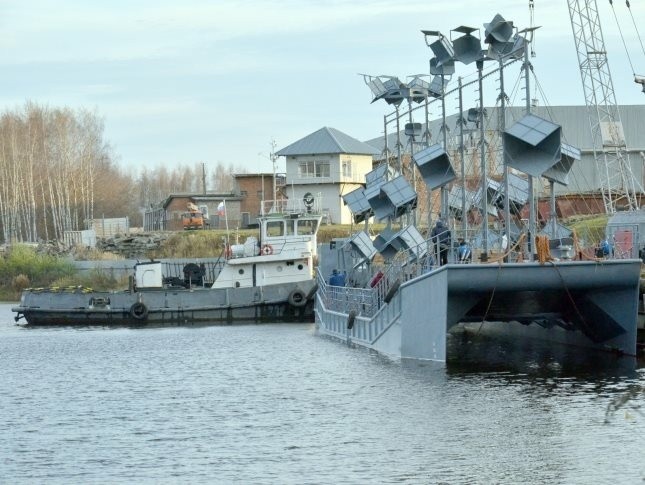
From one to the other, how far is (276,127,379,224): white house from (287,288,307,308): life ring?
110 feet

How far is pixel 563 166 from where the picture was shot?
98.8 ft

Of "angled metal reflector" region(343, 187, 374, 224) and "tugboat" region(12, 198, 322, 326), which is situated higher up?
"angled metal reflector" region(343, 187, 374, 224)

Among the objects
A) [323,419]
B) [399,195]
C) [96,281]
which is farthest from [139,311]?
[323,419]

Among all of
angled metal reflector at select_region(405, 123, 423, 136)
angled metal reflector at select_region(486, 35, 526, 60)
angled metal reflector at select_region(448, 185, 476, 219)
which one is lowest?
angled metal reflector at select_region(448, 185, 476, 219)

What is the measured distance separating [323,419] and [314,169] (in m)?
66.5

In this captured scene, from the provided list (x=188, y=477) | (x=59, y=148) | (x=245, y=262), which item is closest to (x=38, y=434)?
(x=188, y=477)

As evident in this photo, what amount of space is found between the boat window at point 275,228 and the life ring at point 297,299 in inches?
105

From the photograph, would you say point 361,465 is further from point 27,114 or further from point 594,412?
point 27,114

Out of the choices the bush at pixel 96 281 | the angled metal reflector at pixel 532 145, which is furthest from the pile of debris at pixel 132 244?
the angled metal reflector at pixel 532 145

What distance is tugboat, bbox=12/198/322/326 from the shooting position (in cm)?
5509

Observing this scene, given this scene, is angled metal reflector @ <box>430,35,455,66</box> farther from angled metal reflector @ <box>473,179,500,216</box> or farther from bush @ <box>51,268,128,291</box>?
bush @ <box>51,268,128,291</box>

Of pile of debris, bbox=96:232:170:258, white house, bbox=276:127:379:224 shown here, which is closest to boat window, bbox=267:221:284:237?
white house, bbox=276:127:379:224

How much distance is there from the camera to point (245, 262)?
55.2 meters

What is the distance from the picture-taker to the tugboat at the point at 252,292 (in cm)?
5509
